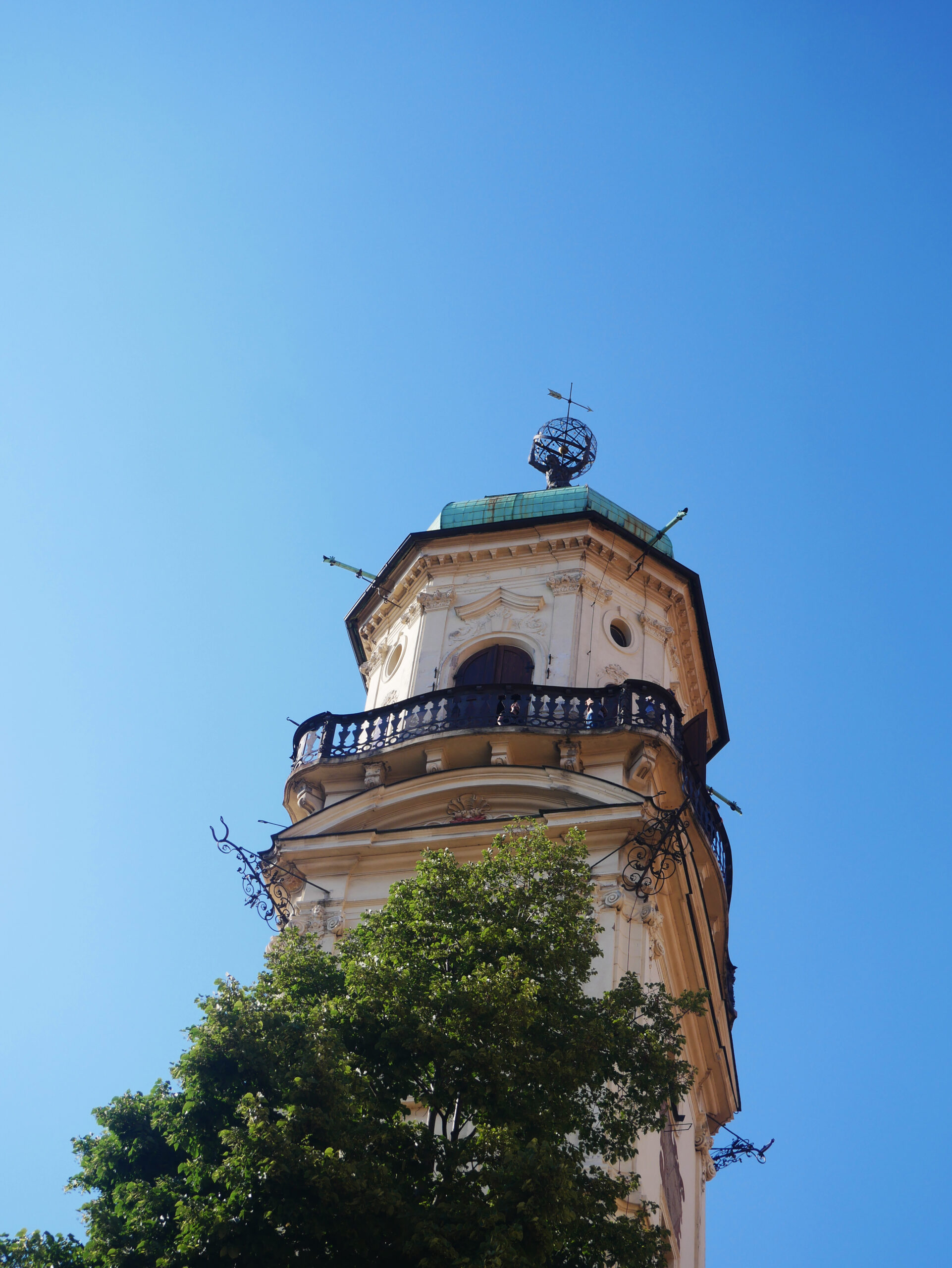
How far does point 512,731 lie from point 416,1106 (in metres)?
8.55

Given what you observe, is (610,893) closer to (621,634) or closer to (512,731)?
(512,731)

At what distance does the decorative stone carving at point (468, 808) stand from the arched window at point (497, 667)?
3.16 meters

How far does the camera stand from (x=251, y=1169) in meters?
12.6

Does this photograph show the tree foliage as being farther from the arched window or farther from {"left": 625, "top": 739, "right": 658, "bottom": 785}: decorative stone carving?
the arched window

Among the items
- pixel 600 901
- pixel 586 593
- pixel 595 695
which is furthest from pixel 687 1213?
pixel 586 593

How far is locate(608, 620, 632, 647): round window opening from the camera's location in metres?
27.1

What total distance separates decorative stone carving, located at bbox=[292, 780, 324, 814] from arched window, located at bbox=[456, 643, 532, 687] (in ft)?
9.99

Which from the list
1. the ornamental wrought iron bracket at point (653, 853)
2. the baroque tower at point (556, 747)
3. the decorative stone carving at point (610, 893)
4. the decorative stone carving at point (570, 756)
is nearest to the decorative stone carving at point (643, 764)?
the baroque tower at point (556, 747)

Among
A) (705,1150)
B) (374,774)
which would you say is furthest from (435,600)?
(705,1150)

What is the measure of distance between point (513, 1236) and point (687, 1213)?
41.1 feet

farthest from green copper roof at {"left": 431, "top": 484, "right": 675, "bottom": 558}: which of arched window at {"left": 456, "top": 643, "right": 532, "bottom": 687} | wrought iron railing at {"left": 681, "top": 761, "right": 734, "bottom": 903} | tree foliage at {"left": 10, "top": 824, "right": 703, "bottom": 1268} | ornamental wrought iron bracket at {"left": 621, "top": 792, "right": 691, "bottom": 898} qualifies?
tree foliage at {"left": 10, "top": 824, "right": 703, "bottom": 1268}

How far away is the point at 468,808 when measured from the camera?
22.8 m

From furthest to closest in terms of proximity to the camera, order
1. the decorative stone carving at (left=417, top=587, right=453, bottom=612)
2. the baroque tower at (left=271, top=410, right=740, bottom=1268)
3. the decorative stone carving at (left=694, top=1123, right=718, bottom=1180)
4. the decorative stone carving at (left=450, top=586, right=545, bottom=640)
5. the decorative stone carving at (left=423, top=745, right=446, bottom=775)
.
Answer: the decorative stone carving at (left=417, top=587, right=453, bottom=612) → the decorative stone carving at (left=450, top=586, right=545, bottom=640) → the decorative stone carving at (left=694, top=1123, right=718, bottom=1180) → the decorative stone carving at (left=423, top=745, right=446, bottom=775) → the baroque tower at (left=271, top=410, right=740, bottom=1268)

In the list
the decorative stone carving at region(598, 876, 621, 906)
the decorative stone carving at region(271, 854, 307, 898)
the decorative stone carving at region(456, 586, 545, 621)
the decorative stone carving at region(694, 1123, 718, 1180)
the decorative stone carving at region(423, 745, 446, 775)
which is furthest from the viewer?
the decorative stone carving at region(456, 586, 545, 621)
